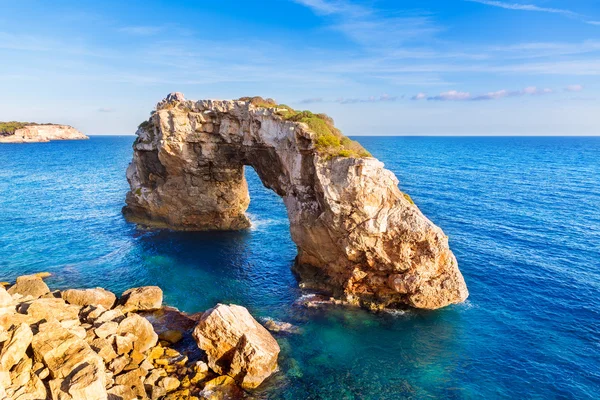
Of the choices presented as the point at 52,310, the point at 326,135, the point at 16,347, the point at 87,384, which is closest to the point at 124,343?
the point at 16,347

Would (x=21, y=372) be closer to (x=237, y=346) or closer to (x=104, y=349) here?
(x=104, y=349)

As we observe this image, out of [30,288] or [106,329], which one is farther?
[30,288]

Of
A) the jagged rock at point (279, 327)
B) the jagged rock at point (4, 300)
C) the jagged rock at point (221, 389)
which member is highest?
Result: the jagged rock at point (4, 300)

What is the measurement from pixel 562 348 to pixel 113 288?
1529 inches

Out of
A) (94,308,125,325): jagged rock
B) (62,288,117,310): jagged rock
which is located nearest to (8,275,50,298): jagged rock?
(62,288,117,310): jagged rock

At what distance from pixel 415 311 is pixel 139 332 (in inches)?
887

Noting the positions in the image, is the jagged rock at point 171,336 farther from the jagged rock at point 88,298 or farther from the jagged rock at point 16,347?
the jagged rock at point 16,347

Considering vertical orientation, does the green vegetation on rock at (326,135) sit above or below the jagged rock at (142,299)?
above

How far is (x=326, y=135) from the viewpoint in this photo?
115 ft

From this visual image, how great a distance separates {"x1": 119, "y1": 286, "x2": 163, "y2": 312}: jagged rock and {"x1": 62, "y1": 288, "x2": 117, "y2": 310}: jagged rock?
1.29m

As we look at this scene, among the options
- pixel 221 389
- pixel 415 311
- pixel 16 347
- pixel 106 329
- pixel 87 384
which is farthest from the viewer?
pixel 415 311

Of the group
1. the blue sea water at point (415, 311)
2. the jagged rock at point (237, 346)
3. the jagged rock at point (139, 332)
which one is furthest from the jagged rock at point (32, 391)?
the blue sea water at point (415, 311)

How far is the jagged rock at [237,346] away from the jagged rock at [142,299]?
8600 millimetres

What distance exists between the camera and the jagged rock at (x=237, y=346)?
80.2 ft
